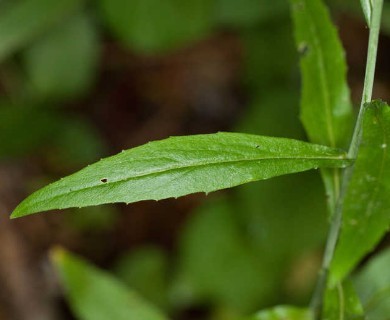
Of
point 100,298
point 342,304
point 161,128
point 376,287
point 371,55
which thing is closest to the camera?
point 371,55

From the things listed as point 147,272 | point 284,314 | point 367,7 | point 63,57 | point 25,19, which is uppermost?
point 25,19

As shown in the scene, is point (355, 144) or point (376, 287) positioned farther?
point (376, 287)

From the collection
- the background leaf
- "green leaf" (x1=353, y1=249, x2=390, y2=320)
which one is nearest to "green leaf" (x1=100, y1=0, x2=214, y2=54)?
the background leaf

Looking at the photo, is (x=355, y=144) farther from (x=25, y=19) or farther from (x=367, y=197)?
(x=25, y=19)

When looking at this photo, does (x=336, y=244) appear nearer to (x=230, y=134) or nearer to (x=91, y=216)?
(x=230, y=134)

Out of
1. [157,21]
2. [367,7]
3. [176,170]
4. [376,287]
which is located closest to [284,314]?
[376,287]

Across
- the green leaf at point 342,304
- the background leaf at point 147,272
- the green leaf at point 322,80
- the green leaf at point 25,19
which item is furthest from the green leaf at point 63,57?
the green leaf at point 342,304
